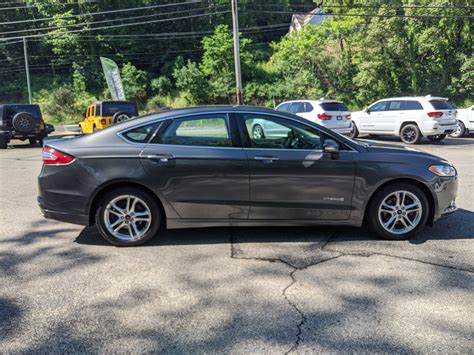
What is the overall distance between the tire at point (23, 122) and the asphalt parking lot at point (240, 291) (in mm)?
12907

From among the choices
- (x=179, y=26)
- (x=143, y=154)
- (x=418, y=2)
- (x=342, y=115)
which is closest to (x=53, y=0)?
(x=179, y=26)

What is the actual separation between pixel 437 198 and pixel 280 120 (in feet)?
6.57

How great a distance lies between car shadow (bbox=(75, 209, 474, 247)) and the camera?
16.6 ft

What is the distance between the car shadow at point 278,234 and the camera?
5.05 meters

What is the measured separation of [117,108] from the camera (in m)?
18.3

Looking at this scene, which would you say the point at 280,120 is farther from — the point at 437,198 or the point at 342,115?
the point at 342,115

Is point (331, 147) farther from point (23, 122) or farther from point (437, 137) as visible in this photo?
point (23, 122)

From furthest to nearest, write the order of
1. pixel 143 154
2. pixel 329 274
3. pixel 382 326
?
pixel 143 154, pixel 329 274, pixel 382 326

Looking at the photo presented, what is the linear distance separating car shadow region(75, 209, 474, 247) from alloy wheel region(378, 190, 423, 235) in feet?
0.66

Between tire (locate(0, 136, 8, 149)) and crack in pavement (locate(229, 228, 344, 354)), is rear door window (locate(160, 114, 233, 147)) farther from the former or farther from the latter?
tire (locate(0, 136, 8, 149))

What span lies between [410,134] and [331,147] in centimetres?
1249

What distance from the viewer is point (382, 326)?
10.3 ft

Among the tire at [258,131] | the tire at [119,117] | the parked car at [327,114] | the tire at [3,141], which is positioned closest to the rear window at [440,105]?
the parked car at [327,114]

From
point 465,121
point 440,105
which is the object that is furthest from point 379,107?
point 465,121
